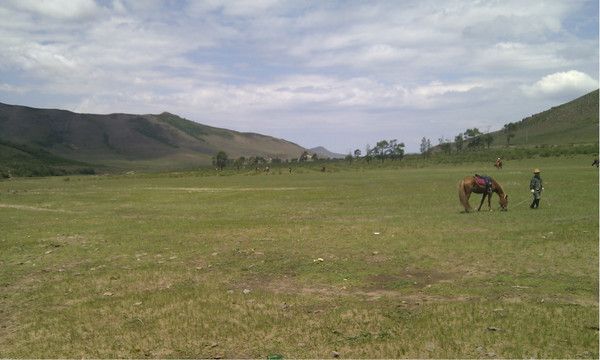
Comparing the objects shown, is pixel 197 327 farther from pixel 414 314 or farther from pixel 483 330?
pixel 483 330

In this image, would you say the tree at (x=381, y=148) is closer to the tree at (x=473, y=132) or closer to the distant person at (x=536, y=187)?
the tree at (x=473, y=132)

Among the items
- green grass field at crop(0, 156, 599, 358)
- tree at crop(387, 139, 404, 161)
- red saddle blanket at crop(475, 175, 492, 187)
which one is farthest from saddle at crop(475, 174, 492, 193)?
tree at crop(387, 139, 404, 161)

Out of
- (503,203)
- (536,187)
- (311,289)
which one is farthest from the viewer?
(503,203)

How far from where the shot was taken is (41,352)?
8.12 metres

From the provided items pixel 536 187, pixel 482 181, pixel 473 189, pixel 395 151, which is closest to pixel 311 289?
pixel 473 189

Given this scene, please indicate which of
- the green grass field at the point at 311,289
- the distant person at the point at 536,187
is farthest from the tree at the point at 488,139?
the green grass field at the point at 311,289

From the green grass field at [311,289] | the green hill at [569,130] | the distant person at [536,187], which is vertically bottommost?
the green grass field at [311,289]

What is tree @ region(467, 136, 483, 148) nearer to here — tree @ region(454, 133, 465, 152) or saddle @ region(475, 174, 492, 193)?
tree @ region(454, 133, 465, 152)

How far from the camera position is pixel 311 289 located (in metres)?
11.3

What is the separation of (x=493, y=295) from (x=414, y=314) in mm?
2107

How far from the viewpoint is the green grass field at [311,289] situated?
26.0 ft

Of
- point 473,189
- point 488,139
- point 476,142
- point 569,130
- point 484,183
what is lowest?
point 473,189

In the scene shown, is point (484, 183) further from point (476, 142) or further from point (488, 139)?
point (476, 142)

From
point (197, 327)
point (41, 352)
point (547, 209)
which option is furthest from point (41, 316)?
point (547, 209)
